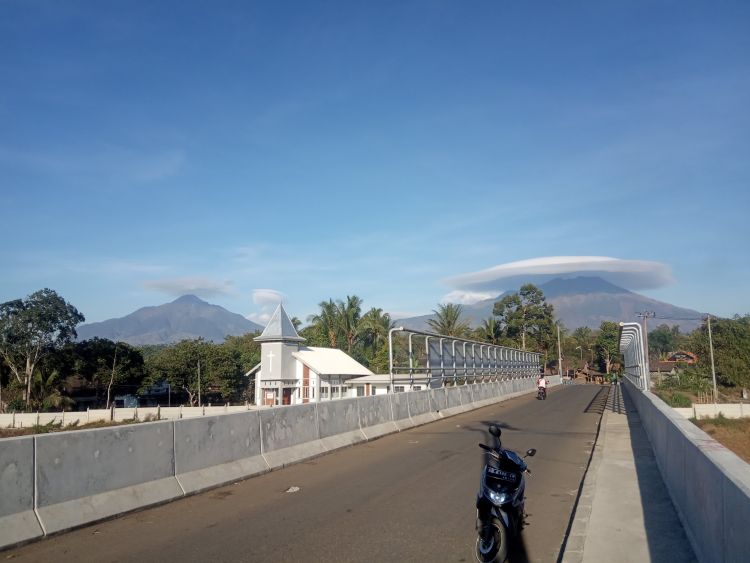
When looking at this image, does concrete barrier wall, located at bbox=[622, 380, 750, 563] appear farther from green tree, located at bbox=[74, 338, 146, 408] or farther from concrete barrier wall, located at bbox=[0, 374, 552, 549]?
green tree, located at bbox=[74, 338, 146, 408]

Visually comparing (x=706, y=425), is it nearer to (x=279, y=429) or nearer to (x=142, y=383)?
(x=279, y=429)

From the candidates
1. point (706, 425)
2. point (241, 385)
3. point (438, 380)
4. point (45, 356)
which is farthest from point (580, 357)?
point (438, 380)

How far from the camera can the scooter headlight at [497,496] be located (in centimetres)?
609

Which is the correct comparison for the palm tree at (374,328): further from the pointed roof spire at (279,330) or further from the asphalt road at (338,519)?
the asphalt road at (338,519)

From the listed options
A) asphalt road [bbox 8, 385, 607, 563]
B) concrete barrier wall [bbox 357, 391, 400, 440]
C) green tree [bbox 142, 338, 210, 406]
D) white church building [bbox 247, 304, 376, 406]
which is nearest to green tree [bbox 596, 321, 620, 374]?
white church building [bbox 247, 304, 376, 406]

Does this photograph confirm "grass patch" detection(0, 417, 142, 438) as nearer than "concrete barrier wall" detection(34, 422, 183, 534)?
No

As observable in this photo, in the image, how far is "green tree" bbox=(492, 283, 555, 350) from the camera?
93062 millimetres

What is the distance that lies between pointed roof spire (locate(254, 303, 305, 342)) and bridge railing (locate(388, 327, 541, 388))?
21742 mm

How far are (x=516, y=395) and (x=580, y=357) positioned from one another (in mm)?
83867

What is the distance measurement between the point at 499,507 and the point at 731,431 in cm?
3914

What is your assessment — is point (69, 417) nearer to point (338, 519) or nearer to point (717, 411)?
point (338, 519)

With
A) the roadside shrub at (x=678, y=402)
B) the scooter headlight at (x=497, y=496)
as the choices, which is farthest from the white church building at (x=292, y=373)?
the scooter headlight at (x=497, y=496)

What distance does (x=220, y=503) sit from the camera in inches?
336

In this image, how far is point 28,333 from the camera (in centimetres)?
6212
